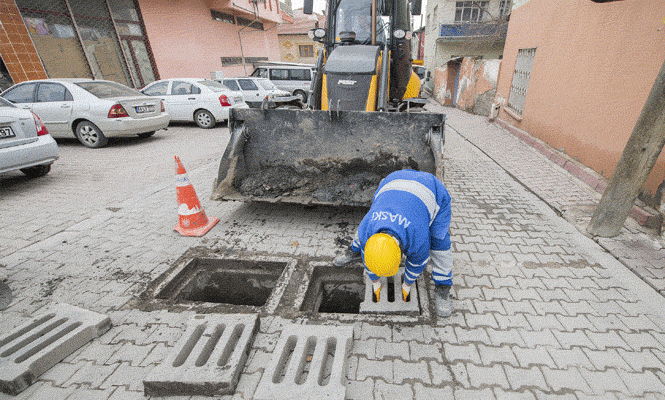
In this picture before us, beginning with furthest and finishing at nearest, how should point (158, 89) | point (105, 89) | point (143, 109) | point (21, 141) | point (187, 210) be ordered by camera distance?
point (158, 89)
point (143, 109)
point (105, 89)
point (21, 141)
point (187, 210)

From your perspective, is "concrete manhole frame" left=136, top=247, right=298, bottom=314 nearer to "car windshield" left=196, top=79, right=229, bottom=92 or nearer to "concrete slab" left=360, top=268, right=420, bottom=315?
"concrete slab" left=360, top=268, right=420, bottom=315

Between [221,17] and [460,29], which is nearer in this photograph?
[221,17]

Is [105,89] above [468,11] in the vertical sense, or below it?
below

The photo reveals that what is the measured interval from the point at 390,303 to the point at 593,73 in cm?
557

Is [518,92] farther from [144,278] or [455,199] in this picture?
[144,278]

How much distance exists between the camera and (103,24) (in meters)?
11.3

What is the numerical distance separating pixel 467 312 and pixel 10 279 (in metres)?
4.28

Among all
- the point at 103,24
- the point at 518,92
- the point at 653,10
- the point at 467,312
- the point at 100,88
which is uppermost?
the point at 103,24

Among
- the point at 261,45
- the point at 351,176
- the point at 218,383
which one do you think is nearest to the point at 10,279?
the point at 218,383

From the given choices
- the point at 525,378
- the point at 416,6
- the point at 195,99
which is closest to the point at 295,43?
A: the point at 195,99

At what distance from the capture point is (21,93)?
22.9 ft

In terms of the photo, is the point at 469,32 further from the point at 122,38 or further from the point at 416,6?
the point at 122,38

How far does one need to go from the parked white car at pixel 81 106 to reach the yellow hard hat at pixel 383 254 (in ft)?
24.7

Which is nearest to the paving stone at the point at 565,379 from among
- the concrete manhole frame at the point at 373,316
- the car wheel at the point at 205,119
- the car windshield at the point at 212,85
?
the concrete manhole frame at the point at 373,316
